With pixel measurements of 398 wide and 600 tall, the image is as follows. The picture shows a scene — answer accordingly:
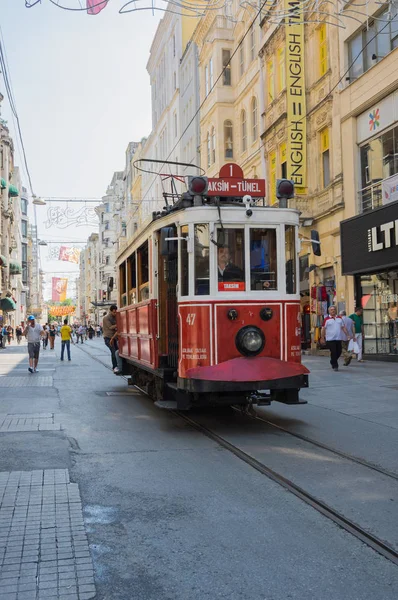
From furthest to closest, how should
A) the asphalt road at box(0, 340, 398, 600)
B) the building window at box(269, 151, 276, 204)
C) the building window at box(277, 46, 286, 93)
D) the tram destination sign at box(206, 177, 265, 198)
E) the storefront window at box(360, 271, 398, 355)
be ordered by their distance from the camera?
the building window at box(269, 151, 276, 204) → the building window at box(277, 46, 286, 93) → the storefront window at box(360, 271, 398, 355) → the tram destination sign at box(206, 177, 265, 198) → the asphalt road at box(0, 340, 398, 600)

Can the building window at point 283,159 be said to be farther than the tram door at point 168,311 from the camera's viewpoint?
Yes

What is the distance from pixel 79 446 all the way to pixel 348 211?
1607cm

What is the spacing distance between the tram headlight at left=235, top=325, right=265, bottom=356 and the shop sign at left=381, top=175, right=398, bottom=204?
11325mm

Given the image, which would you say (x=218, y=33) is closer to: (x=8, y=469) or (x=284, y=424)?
(x=284, y=424)

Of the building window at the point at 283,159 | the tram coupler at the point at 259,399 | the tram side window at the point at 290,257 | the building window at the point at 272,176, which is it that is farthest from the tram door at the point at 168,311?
the building window at the point at 272,176

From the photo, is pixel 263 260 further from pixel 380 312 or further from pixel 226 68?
pixel 226 68

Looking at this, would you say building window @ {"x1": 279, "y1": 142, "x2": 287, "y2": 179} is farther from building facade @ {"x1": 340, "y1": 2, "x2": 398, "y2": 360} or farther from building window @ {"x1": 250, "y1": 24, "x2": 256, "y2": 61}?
building window @ {"x1": 250, "y1": 24, "x2": 256, "y2": 61}

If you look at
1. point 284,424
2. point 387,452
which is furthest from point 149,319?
point 387,452

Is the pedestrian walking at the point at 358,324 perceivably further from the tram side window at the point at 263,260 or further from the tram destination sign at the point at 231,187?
the tram destination sign at the point at 231,187

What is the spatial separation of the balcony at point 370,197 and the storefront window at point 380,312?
2188 millimetres

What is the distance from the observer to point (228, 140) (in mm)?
34406

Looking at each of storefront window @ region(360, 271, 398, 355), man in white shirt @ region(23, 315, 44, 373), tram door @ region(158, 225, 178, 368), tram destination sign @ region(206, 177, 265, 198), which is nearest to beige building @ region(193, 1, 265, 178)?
storefront window @ region(360, 271, 398, 355)

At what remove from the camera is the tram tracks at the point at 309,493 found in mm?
4230

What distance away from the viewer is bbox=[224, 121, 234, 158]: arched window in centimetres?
3422
